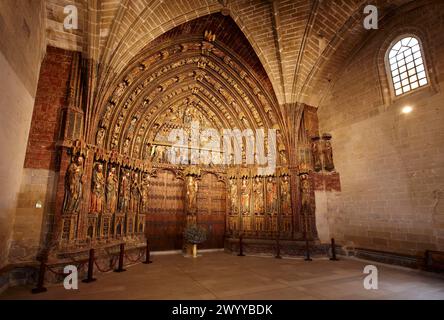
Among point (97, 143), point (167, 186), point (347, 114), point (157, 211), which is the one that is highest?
point (347, 114)

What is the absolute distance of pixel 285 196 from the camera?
999 cm

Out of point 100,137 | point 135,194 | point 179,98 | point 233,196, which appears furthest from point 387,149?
point 100,137

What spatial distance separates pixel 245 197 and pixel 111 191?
17.7ft

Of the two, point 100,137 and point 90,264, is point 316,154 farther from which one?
point 90,264

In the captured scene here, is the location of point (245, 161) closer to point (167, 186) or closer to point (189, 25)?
point (167, 186)

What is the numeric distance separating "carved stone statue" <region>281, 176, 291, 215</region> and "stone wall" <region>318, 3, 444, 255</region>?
1.45 meters

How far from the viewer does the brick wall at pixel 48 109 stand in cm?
658

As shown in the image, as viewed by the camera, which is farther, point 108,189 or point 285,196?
point 285,196

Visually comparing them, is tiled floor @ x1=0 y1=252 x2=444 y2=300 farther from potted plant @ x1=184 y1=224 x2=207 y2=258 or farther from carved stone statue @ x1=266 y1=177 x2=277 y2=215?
carved stone statue @ x1=266 y1=177 x2=277 y2=215

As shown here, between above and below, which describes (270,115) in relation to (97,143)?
above

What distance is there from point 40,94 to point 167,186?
5362 mm

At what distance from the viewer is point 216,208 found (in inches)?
432

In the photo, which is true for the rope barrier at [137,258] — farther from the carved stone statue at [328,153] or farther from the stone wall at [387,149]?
the carved stone statue at [328,153]

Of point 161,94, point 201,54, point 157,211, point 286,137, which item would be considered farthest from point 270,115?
point 157,211
